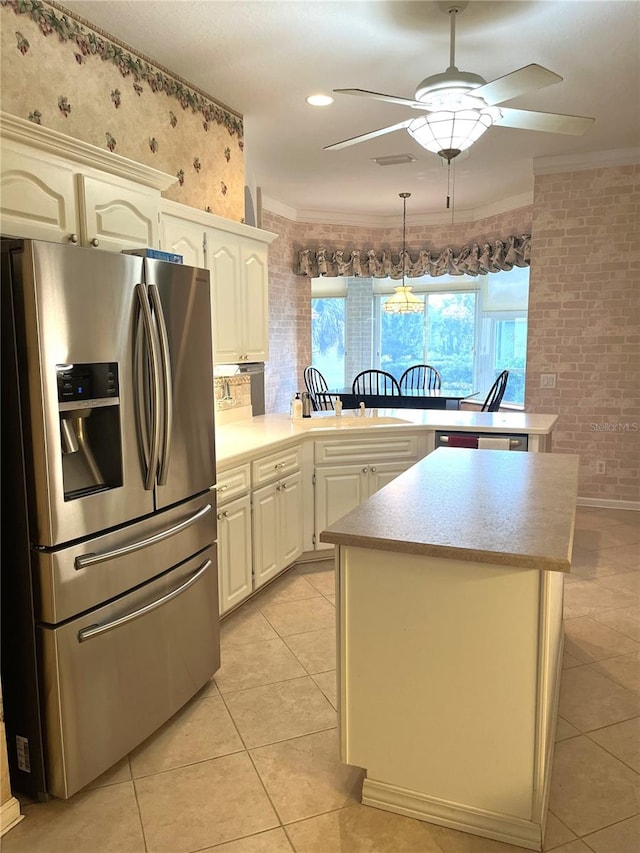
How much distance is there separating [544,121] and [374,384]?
536 centimetres

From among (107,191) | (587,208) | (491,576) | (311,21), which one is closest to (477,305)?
(587,208)

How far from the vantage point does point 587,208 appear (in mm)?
5098

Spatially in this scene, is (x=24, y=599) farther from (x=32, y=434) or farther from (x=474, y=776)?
(x=474, y=776)

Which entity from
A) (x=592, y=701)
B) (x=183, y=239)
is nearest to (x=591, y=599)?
(x=592, y=701)

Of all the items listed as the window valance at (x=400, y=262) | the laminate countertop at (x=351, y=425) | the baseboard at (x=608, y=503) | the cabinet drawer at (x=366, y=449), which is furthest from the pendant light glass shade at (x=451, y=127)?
the window valance at (x=400, y=262)

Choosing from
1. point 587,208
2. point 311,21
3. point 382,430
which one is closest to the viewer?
point 311,21

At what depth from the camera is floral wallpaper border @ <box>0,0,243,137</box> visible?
8.39 ft

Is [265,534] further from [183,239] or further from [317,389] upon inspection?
[317,389]

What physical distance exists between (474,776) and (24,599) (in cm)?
137

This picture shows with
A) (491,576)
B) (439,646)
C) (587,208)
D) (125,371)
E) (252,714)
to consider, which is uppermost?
(587,208)

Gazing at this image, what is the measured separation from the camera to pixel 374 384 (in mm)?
7969

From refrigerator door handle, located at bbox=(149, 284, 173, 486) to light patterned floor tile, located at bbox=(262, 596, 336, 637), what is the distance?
1.31 m

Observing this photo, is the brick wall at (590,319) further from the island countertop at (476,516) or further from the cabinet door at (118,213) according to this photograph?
the cabinet door at (118,213)

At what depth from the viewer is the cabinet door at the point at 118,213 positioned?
7.80ft
